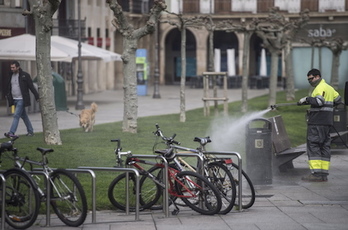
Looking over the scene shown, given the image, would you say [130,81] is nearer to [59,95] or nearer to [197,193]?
[197,193]

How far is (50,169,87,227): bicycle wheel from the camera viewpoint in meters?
10.1

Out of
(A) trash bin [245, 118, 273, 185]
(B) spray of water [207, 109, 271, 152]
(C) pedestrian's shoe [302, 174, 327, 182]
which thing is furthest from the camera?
(B) spray of water [207, 109, 271, 152]

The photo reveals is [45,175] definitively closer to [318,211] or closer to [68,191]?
[68,191]

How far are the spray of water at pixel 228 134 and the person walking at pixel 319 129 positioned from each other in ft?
4.01

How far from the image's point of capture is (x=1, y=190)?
33.7 ft

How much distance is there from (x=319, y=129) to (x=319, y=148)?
12.3 inches

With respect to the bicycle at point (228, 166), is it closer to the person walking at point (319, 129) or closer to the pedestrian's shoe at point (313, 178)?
the pedestrian's shoe at point (313, 178)

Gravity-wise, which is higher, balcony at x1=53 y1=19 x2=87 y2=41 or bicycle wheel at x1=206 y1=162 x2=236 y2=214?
balcony at x1=53 y1=19 x2=87 y2=41

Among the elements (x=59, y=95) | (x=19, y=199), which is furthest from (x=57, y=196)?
(x=59, y=95)

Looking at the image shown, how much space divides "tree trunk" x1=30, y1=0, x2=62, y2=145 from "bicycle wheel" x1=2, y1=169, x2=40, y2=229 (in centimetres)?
722

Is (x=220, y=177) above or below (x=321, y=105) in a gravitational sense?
below

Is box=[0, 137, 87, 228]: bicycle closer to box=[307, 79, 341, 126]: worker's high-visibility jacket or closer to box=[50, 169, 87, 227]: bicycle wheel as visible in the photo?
box=[50, 169, 87, 227]: bicycle wheel

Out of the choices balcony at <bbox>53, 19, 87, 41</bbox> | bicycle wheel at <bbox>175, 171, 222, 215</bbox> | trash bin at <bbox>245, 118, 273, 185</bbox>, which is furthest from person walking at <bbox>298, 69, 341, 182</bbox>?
balcony at <bbox>53, 19, 87, 41</bbox>

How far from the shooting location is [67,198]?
10250mm
